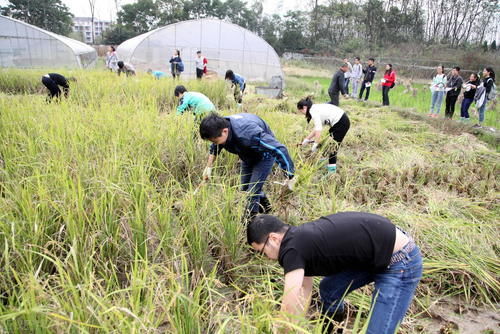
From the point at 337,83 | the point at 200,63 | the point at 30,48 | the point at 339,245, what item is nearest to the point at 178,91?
the point at 339,245

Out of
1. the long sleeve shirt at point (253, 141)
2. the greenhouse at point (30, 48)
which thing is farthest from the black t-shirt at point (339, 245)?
the greenhouse at point (30, 48)

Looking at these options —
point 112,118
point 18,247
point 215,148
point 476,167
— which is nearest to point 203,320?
point 18,247

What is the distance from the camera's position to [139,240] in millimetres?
1913

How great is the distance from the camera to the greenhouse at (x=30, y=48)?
39.6 feet

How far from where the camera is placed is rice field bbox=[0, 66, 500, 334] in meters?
1.36

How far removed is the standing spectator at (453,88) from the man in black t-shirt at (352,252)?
7.27 meters

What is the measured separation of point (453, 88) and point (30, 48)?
14.7 m

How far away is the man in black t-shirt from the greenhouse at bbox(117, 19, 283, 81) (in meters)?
12.9

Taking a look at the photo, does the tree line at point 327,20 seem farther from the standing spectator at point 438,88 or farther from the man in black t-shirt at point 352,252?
the man in black t-shirt at point 352,252

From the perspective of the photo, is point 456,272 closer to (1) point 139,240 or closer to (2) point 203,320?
(2) point 203,320

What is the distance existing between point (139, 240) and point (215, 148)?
128 centimetres

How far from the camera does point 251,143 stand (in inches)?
104

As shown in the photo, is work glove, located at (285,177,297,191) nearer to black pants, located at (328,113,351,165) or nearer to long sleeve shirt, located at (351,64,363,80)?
black pants, located at (328,113,351,165)

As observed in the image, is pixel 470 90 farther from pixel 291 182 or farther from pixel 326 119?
pixel 291 182
